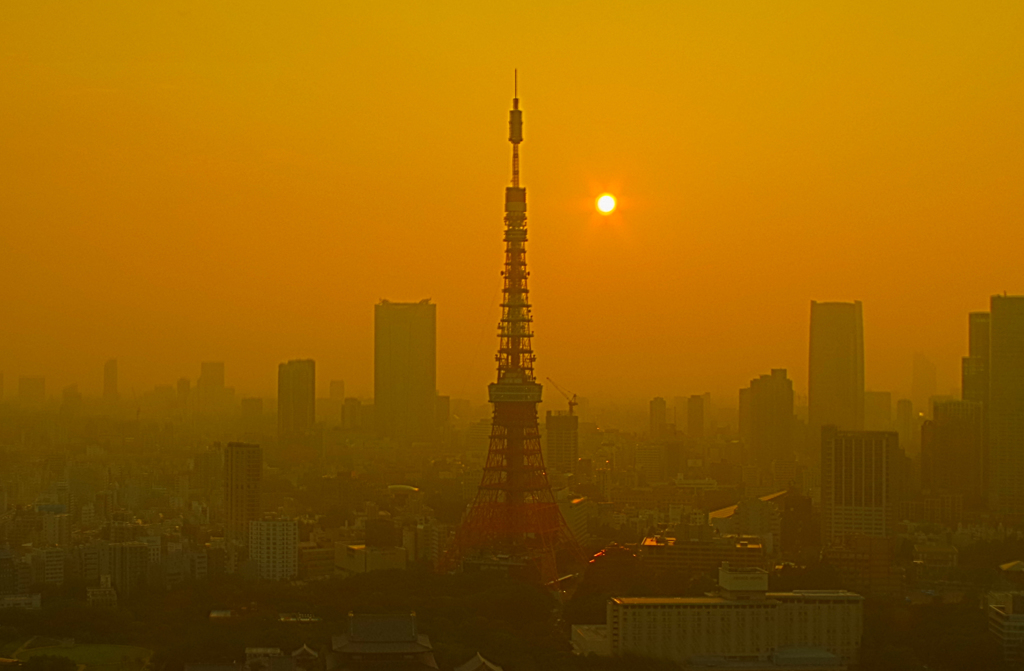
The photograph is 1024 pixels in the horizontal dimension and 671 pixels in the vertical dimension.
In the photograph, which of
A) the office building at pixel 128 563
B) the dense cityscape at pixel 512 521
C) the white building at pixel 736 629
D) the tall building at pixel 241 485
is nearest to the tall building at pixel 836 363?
the dense cityscape at pixel 512 521

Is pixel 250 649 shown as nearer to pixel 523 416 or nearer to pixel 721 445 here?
pixel 523 416

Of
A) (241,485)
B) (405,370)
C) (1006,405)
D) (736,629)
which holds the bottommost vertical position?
(736,629)

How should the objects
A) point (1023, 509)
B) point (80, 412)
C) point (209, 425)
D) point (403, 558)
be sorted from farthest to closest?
point (209, 425)
point (1023, 509)
point (80, 412)
point (403, 558)

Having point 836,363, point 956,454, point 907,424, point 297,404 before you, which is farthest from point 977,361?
point 297,404

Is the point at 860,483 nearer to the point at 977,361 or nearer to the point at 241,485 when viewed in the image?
the point at 977,361

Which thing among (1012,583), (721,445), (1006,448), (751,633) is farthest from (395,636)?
(721,445)

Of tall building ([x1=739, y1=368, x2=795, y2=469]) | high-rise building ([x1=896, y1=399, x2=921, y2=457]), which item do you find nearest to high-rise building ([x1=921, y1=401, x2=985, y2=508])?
high-rise building ([x1=896, y1=399, x2=921, y2=457])
